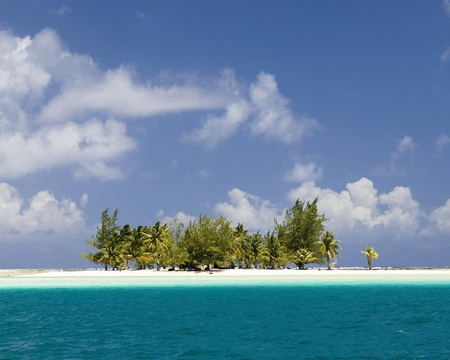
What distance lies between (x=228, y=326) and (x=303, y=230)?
6116cm

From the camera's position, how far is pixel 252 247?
275 feet

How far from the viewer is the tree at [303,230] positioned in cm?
8569

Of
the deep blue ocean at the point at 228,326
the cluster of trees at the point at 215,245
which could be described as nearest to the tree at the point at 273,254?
the cluster of trees at the point at 215,245

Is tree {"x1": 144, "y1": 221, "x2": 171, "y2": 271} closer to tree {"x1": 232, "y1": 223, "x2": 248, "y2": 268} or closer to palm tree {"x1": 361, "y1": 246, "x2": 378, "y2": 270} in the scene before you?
tree {"x1": 232, "y1": 223, "x2": 248, "y2": 268}

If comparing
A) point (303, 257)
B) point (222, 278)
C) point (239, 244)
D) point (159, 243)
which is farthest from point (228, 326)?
point (303, 257)

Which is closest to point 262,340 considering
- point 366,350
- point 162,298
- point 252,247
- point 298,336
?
point 298,336

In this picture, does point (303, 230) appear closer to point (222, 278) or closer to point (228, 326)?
point (222, 278)

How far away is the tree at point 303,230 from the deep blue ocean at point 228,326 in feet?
136

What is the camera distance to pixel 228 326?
2650cm

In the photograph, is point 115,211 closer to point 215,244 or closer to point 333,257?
point 215,244

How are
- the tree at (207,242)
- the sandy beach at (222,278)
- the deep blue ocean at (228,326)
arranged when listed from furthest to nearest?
the tree at (207,242), the sandy beach at (222,278), the deep blue ocean at (228,326)

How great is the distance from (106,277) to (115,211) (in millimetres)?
14222

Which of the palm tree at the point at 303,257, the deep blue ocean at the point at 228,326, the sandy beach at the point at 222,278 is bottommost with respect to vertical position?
the deep blue ocean at the point at 228,326

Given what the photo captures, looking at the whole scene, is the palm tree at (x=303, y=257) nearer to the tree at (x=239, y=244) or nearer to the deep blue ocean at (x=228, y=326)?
the tree at (x=239, y=244)
